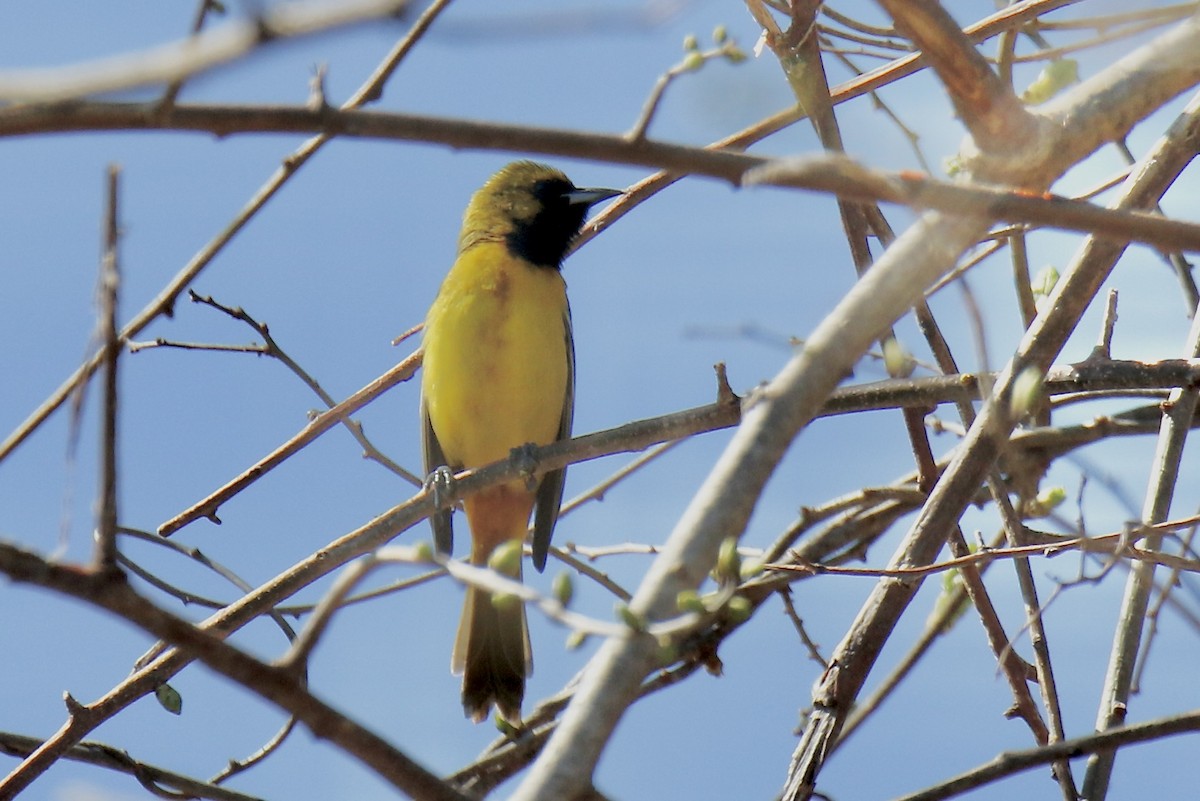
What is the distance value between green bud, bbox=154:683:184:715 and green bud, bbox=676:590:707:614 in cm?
182

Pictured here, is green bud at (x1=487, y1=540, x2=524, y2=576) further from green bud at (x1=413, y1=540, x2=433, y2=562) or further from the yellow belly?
the yellow belly

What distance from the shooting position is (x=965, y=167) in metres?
2.18

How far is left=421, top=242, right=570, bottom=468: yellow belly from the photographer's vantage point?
201 inches

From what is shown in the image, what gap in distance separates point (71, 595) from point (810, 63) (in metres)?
2.19

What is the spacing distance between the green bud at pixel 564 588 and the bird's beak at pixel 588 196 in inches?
177

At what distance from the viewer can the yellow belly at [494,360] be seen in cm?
512

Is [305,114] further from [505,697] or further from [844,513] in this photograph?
[505,697]

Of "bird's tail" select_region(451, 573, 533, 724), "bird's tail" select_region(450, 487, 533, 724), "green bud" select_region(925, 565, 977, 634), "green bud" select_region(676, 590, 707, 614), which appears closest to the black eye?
"bird's tail" select_region(450, 487, 533, 724)

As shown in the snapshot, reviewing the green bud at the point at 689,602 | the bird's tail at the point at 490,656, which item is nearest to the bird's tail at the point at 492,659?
the bird's tail at the point at 490,656

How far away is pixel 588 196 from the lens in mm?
5961

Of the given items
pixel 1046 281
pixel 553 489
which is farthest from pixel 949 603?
pixel 553 489

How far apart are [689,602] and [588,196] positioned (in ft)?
14.9

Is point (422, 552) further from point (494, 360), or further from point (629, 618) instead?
point (494, 360)

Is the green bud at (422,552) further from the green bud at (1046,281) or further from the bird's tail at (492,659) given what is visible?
the bird's tail at (492,659)
